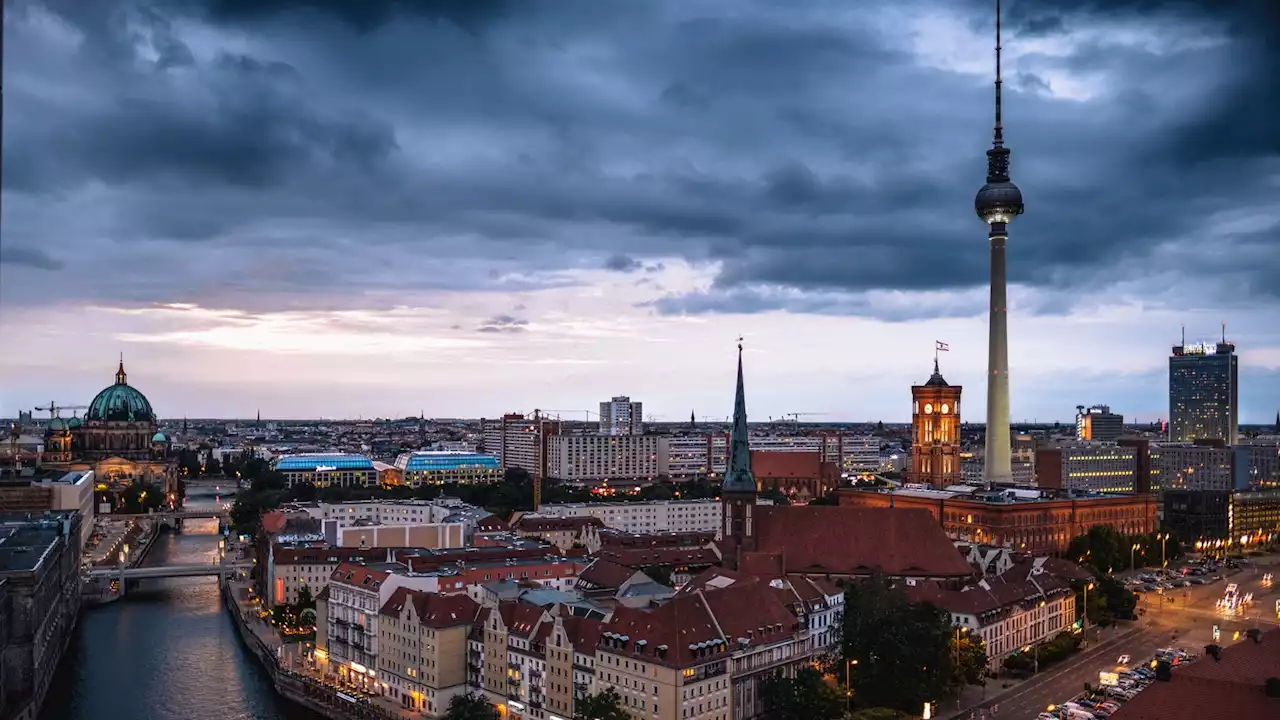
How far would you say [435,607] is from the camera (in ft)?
108

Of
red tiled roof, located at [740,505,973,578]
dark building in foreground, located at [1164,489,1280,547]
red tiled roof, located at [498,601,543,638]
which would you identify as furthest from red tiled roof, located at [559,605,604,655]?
dark building in foreground, located at [1164,489,1280,547]

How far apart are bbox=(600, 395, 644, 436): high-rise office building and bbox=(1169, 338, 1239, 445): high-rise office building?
2971 inches

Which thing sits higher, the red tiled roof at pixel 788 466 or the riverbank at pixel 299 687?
the red tiled roof at pixel 788 466

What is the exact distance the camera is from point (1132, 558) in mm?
54438

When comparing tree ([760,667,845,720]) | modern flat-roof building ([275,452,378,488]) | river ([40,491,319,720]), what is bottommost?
river ([40,491,319,720])

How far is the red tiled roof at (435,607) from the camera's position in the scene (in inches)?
1275

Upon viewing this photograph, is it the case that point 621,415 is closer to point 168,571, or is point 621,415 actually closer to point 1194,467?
point 1194,467

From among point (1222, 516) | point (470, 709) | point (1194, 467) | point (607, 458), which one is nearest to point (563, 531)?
point (470, 709)

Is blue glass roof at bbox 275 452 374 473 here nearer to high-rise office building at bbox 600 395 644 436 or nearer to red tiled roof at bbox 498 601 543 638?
high-rise office building at bbox 600 395 644 436

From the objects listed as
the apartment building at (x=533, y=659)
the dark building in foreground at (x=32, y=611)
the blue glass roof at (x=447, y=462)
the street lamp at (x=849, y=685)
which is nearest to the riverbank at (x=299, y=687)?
the apartment building at (x=533, y=659)

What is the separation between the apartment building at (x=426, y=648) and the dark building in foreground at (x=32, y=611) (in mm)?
9830

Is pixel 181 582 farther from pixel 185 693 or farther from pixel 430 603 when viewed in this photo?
pixel 430 603

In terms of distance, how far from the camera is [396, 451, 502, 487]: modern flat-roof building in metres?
107

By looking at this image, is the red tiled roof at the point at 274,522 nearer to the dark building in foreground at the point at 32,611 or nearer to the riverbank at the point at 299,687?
the dark building in foreground at the point at 32,611
